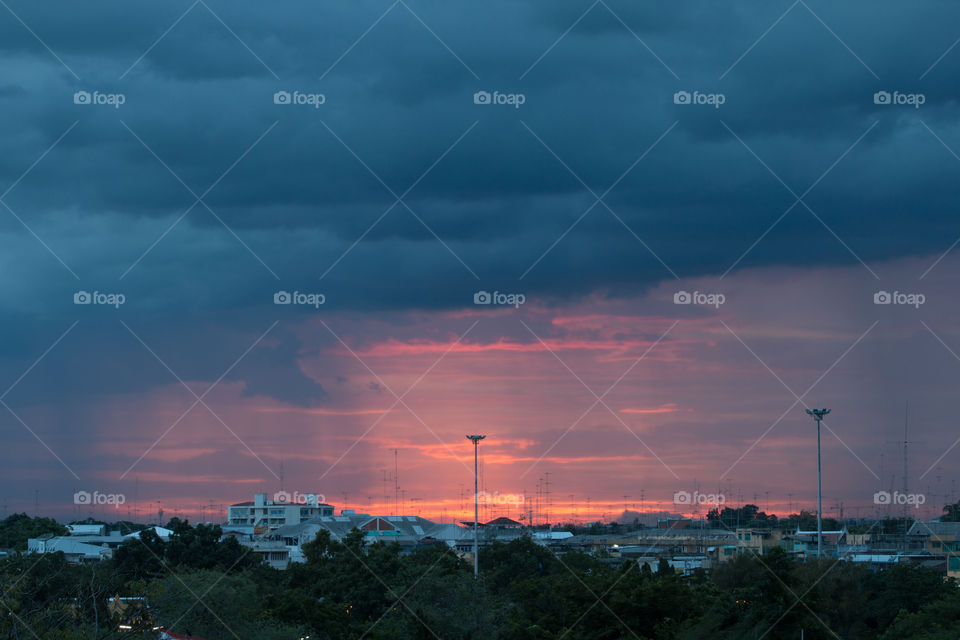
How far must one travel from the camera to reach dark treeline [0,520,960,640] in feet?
99.6

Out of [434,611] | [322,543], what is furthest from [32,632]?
[322,543]

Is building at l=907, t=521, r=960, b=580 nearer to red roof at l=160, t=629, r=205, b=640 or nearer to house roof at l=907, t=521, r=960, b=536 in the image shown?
house roof at l=907, t=521, r=960, b=536

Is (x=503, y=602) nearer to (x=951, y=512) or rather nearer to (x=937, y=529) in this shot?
(x=937, y=529)

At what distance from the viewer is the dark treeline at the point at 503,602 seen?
3034cm

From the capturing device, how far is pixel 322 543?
167 ft

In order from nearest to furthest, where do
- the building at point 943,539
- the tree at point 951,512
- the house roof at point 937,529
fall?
1. the building at point 943,539
2. the house roof at point 937,529
3. the tree at point 951,512

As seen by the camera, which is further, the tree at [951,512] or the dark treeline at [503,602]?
the tree at [951,512]

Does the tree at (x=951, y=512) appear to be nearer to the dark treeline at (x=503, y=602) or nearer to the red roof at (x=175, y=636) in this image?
the dark treeline at (x=503, y=602)

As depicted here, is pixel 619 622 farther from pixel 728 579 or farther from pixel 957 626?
pixel 728 579

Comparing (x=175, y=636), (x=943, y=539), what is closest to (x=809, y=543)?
(x=943, y=539)

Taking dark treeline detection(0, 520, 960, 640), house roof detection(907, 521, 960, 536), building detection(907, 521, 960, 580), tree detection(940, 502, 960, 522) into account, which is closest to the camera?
dark treeline detection(0, 520, 960, 640)

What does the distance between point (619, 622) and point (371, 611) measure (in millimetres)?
12641

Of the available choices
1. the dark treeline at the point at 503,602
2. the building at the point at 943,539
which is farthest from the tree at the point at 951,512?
the dark treeline at the point at 503,602

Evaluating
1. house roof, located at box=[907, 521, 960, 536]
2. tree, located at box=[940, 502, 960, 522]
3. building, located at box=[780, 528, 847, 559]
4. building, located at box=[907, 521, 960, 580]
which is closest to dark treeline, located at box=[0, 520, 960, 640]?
building, located at box=[907, 521, 960, 580]
